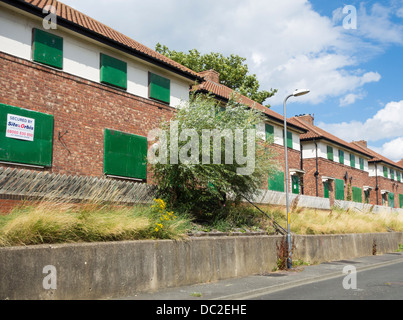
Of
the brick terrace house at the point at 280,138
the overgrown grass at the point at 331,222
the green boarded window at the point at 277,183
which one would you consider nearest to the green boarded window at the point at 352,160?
the brick terrace house at the point at 280,138

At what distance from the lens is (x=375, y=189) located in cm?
4431

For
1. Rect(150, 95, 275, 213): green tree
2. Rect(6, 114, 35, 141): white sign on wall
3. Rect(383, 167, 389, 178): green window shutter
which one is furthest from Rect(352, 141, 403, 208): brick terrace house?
Rect(6, 114, 35, 141): white sign on wall

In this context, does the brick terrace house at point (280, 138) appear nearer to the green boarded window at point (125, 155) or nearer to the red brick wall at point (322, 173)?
the red brick wall at point (322, 173)

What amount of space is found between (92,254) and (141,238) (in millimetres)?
1835

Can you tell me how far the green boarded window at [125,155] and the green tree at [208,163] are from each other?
1990 mm

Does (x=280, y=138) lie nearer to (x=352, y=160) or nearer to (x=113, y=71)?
(x=352, y=160)

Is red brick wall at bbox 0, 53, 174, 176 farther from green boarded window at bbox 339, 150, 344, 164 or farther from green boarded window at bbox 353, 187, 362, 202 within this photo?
green boarded window at bbox 353, 187, 362, 202

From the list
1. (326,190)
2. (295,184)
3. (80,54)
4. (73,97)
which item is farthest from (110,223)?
(326,190)

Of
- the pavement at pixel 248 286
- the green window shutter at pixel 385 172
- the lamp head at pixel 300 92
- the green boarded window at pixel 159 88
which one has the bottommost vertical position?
the pavement at pixel 248 286

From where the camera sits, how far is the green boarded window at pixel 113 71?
15.4m

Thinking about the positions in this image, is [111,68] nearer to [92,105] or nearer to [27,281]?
[92,105]

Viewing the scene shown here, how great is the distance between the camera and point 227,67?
36969mm
